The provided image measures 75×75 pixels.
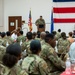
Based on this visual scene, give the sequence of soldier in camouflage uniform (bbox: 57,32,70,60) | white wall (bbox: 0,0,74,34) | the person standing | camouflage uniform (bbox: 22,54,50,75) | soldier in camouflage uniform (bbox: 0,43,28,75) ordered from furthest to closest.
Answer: white wall (bbox: 0,0,74,34)
the person standing
soldier in camouflage uniform (bbox: 57,32,70,60)
camouflage uniform (bbox: 22,54,50,75)
soldier in camouflage uniform (bbox: 0,43,28,75)

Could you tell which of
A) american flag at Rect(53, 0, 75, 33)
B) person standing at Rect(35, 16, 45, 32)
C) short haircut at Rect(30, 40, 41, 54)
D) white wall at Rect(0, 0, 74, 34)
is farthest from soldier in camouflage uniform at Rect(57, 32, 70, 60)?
white wall at Rect(0, 0, 74, 34)

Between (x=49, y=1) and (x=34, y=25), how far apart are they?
199cm

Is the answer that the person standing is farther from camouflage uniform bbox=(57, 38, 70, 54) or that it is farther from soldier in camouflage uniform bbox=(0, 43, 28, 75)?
soldier in camouflage uniform bbox=(0, 43, 28, 75)

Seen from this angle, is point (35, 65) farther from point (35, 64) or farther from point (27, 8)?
point (27, 8)

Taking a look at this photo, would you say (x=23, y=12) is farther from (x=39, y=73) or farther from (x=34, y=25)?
(x=39, y=73)

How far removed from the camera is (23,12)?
1814 cm

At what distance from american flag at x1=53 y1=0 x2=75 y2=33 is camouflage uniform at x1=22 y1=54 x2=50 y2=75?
507 inches

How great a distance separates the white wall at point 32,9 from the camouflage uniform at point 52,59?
41.0 feet

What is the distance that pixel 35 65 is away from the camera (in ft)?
10.6

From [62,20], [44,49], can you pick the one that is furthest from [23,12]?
[44,49]

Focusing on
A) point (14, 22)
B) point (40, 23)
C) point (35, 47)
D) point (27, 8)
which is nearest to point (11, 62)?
point (35, 47)

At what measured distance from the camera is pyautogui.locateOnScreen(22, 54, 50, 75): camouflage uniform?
3186 millimetres

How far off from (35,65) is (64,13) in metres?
13.2

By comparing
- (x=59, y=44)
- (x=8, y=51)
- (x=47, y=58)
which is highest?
(x=8, y=51)
